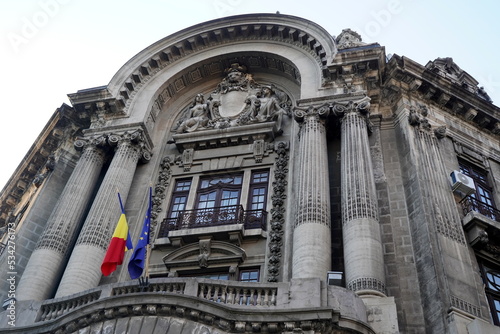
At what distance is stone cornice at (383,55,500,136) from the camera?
23.6 metres

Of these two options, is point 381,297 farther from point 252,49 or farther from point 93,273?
point 252,49

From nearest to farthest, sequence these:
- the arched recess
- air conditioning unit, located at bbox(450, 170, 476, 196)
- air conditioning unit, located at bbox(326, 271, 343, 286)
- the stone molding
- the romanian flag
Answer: the stone molding → air conditioning unit, located at bbox(326, 271, 343, 286) → the romanian flag → air conditioning unit, located at bbox(450, 170, 476, 196) → the arched recess

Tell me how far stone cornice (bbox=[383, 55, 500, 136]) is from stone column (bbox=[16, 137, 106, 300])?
12.0 metres

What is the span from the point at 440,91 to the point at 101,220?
1421cm

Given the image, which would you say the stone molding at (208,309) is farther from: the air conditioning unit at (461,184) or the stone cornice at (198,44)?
the stone cornice at (198,44)

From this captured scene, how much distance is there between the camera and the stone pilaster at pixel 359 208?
16312mm

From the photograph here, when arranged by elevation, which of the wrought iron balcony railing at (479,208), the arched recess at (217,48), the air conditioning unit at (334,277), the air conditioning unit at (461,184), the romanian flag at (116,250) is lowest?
the air conditioning unit at (334,277)

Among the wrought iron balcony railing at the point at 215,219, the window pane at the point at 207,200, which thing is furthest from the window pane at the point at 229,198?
the wrought iron balcony railing at the point at 215,219

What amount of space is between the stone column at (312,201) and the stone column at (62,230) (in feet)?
26.4

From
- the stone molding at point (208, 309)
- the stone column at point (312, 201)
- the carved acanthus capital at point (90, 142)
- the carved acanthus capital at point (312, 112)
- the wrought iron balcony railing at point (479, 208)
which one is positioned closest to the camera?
the stone molding at point (208, 309)

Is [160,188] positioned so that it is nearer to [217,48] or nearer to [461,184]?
[217,48]

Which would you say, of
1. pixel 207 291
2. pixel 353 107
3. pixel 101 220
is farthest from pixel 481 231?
pixel 101 220

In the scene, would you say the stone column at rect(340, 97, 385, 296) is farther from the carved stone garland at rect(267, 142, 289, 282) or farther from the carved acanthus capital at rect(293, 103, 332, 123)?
the carved stone garland at rect(267, 142, 289, 282)

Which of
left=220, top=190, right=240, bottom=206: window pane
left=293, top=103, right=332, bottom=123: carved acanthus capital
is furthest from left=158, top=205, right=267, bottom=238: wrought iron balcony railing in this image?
left=293, top=103, right=332, bottom=123: carved acanthus capital
